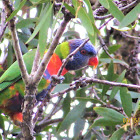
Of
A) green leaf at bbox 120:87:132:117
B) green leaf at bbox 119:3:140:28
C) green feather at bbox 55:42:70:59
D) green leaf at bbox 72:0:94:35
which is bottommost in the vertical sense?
green leaf at bbox 120:87:132:117

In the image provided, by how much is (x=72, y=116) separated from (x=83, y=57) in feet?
1.98

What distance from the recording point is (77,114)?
1946 millimetres

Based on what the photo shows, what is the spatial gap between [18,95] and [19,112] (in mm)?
153

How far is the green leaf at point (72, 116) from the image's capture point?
188 cm

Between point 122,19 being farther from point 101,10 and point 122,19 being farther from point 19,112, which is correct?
point 19,112

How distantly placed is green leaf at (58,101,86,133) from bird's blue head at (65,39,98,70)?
39 cm

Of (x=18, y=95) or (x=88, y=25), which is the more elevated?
(x=88, y=25)

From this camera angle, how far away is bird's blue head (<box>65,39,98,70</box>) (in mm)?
2254

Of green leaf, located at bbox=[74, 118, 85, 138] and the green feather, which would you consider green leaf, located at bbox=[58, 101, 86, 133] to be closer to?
green leaf, located at bbox=[74, 118, 85, 138]

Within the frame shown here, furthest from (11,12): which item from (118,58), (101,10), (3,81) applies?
(118,58)

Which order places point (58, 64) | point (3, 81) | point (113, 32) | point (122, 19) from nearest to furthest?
point (122, 19) < point (3, 81) < point (58, 64) < point (113, 32)

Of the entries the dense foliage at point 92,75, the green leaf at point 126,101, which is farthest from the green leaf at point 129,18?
the green leaf at point 126,101

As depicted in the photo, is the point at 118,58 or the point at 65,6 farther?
the point at 118,58

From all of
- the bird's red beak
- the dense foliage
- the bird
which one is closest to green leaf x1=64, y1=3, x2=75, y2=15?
the dense foliage
